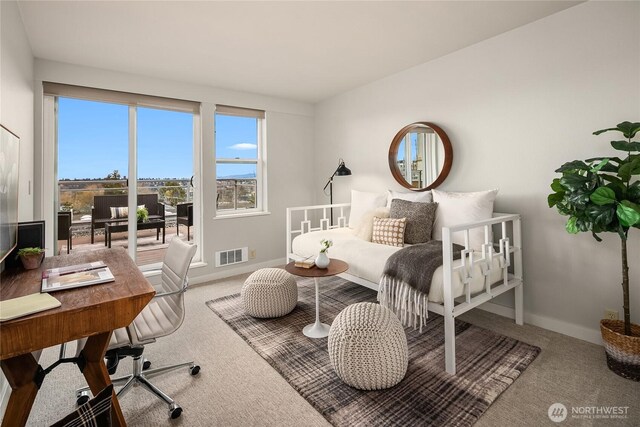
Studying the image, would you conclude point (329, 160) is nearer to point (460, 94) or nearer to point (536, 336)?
point (460, 94)

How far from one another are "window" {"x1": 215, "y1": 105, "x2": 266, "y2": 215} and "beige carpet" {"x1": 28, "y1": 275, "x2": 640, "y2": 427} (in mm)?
2251

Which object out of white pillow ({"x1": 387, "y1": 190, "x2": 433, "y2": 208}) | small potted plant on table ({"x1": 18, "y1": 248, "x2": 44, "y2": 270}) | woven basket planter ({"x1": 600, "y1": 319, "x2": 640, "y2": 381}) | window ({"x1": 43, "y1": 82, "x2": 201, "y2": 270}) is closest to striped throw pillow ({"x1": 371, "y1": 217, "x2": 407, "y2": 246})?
white pillow ({"x1": 387, "y1": 190, "x2": 433, "y2": 208})

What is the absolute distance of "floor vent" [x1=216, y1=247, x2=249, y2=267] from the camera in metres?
4.05

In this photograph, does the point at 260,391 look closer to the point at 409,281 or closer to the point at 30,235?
the point at 409,281

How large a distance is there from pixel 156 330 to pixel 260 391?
2.26 feet

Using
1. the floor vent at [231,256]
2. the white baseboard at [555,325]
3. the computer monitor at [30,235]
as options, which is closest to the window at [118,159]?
the floor vent at [231,256]

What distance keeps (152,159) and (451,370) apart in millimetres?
3648

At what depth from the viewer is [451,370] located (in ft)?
6.44

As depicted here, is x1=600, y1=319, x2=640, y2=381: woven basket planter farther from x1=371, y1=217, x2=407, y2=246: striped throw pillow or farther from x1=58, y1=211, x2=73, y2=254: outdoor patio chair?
x1=58, y1=211, x2=73, y2=254: outdoor patio chair

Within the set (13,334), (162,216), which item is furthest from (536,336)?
(162,216)

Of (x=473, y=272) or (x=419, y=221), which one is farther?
(x=419, y=221)

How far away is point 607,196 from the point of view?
1.80m

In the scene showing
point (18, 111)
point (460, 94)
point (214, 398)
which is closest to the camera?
point (214, 398)

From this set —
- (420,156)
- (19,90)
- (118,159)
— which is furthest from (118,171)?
(420,156)
